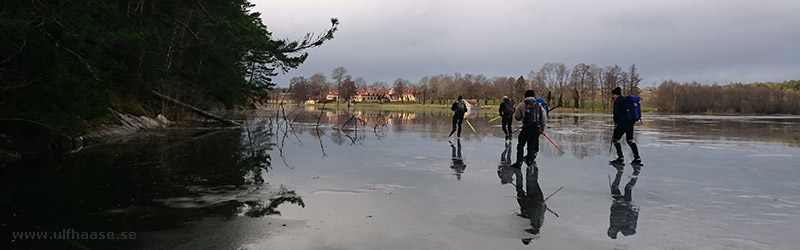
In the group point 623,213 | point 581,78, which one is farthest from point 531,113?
point 581,78

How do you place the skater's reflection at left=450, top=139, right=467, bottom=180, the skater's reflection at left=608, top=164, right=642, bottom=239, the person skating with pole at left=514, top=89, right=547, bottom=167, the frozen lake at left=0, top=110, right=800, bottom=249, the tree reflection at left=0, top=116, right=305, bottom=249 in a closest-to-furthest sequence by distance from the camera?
1. the frozen lake at left=0, top=110, right=800, bottom=249
2. the skater's reflection at left=608, top=164, right=642, bottom=239
3. the tree reflection at left=0, top=116, right=305, bottom=249
4. the skater's reflection at left=450, top=139, right=467, bottom=180
5. the person skating with pole at left=514, top=89, right=547, bottom=167

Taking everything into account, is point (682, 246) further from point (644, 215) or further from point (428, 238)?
point (428, 238)

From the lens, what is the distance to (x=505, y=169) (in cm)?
995

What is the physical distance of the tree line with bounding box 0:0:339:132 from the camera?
10.0m

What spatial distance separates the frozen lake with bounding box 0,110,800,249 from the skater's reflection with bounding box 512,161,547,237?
12cm

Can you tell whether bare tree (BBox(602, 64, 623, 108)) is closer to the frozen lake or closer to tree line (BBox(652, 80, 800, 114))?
tree line (BBox(652, 80, 800, 114))

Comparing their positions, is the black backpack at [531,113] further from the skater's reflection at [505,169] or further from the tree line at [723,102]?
the tree line at [723,102]

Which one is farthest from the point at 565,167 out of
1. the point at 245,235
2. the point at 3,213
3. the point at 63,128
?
the point at 63,128

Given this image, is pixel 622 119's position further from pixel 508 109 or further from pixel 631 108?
pixel 508 109

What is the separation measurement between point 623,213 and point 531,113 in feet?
15.3

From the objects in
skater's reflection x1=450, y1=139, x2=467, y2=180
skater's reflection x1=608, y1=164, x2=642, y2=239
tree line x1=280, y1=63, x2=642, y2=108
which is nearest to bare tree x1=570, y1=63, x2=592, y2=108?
tree line x1=280, y1=63, x2=642, y2=108

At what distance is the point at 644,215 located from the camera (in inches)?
234

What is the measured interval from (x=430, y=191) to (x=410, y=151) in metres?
5.80

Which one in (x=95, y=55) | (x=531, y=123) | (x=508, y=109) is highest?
(x=95, y=55)
